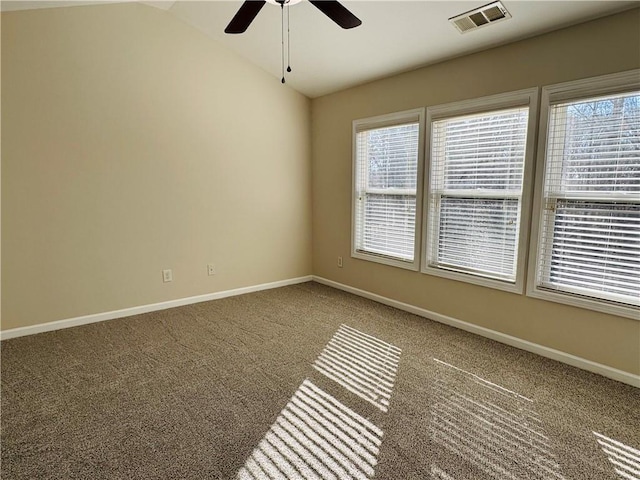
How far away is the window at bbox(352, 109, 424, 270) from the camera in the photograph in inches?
145

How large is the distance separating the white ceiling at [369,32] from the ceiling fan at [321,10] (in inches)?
28.9

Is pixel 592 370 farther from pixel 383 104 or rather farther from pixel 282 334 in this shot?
pixel 383 104

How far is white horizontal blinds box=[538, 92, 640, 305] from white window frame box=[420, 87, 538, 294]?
12 centimetres

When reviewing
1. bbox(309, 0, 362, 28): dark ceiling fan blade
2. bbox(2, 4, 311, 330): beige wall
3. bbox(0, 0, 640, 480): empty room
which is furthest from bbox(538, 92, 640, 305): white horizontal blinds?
bbox(2, 4, 311, 330): beige wall

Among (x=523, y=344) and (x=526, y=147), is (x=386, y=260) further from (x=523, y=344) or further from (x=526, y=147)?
(x=526, y=147)

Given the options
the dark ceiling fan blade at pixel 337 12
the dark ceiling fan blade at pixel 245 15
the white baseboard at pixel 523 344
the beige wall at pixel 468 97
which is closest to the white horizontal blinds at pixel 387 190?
the beige wall at pixel 468 97

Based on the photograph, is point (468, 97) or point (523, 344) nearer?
point (523, 344)

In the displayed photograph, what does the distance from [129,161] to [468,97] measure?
3.22 m

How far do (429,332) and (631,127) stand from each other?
6.91ft

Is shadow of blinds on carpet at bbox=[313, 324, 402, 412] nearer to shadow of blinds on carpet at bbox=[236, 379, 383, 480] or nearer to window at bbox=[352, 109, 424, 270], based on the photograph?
shadow of blinds on carpet at bbox=[236, 379, 383, 480]

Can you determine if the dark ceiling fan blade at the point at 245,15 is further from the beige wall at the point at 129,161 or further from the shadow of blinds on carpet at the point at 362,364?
the shadow of blinds on carpet at the point at 362,364

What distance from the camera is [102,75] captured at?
3.31 m

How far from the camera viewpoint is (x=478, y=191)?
316cm

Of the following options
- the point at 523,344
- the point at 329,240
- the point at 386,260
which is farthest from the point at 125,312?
the point at 523,344
